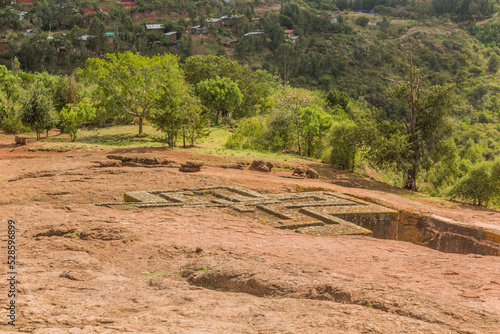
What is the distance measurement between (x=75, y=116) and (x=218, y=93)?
10.8m

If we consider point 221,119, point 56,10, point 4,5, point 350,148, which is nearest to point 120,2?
point 56,10

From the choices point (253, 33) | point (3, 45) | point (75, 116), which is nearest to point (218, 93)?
point (75, 116)

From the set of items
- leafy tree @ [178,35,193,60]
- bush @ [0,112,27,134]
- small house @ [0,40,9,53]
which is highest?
leafy tree @ [178,35,193,60]

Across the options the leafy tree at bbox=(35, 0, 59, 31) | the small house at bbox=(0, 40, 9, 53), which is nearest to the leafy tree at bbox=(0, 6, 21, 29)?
the leafy tree at bbox=(35, 0, 59, 31)

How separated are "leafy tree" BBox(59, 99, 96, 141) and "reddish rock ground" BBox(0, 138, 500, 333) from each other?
487 inches

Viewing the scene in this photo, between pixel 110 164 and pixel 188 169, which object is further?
pixel 110 164

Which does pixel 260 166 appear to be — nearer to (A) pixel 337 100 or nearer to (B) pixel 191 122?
(B) pixel 191 122

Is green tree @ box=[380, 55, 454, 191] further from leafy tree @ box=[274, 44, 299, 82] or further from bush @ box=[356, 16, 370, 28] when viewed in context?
bush @ box=[356, 16, 370, 28]

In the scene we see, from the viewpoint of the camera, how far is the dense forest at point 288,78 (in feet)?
56.9

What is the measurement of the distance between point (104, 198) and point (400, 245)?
665cm

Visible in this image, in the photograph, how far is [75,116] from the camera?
21.0 meters

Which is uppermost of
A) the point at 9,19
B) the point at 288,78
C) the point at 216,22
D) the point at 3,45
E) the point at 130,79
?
the point at 216,22

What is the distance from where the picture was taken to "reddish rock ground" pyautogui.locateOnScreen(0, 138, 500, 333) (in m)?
3.44

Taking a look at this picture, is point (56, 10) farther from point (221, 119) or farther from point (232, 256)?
point (232, 256)
